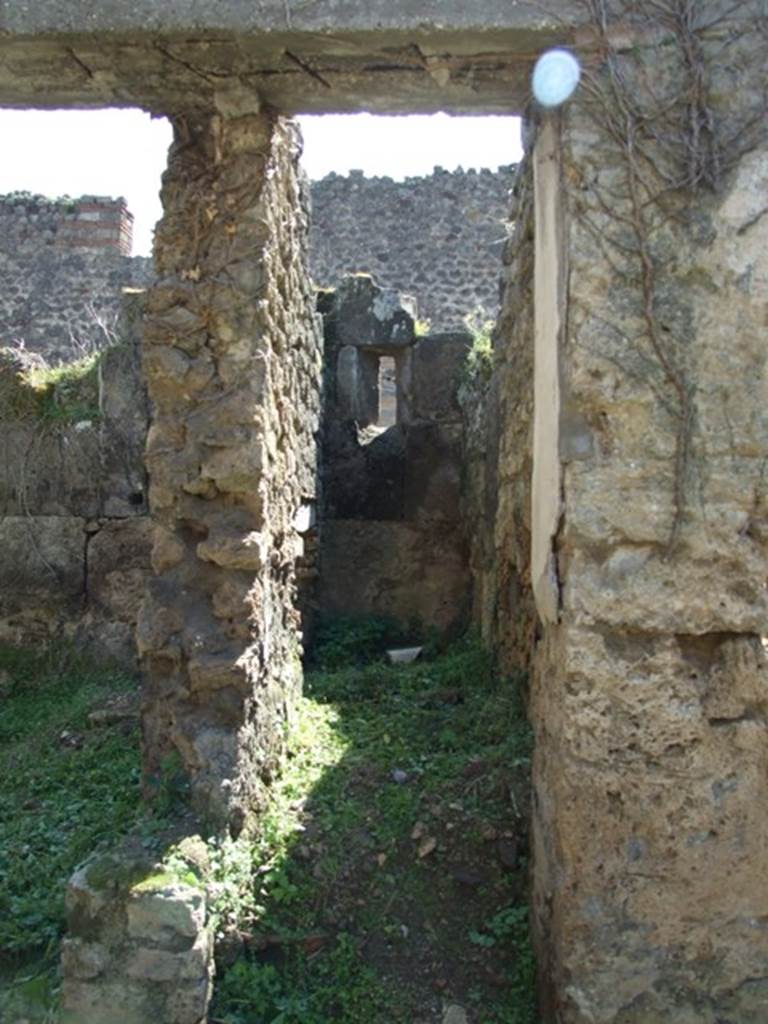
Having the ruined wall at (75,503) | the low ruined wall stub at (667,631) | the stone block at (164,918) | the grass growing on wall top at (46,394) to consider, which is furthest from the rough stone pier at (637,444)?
the grass growing on wall top at (46,394)

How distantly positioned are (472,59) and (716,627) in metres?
1.97

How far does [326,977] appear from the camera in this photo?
3.71 meters

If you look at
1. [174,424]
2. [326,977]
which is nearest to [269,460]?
[174,424]

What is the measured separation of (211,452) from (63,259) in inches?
436

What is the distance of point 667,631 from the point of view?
332 centimetres

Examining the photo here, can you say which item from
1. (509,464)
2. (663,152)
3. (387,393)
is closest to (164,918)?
(663,152)

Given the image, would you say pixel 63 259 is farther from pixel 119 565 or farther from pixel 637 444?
pixel 637 444

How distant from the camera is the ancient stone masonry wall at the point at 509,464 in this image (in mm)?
4988

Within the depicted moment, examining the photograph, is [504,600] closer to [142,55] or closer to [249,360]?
[249,360]

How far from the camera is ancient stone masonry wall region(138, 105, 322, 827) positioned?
415 centimetres

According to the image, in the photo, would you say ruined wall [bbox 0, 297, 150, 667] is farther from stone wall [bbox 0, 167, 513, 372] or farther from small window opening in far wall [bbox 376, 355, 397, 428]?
stone wall [bbox 0, 167, 513, 372]

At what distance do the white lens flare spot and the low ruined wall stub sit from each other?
1.44 feet

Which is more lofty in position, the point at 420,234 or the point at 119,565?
the point at 420,234

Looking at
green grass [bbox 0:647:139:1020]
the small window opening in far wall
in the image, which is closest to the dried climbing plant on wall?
green grass [bbox 0:647:139:1020]
